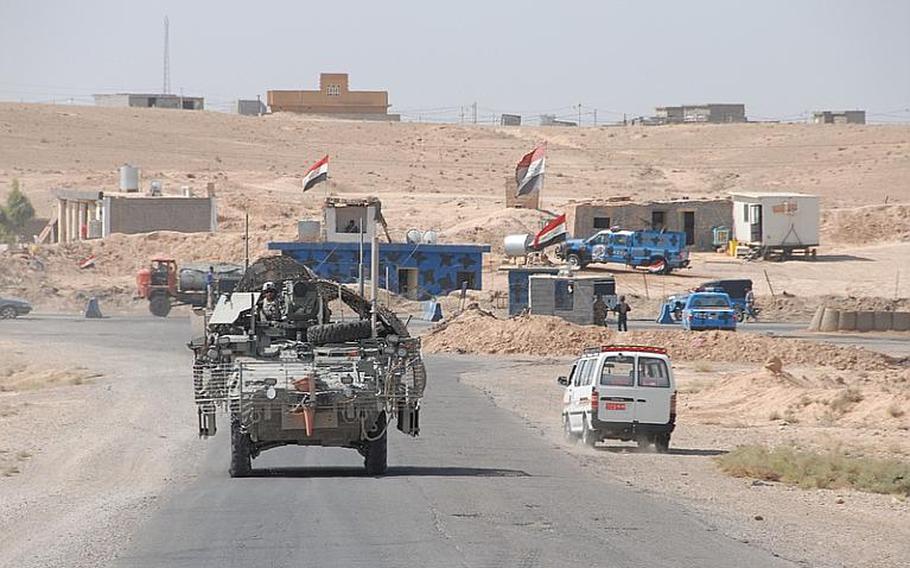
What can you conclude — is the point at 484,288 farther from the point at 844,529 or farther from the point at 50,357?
the point at 844,529

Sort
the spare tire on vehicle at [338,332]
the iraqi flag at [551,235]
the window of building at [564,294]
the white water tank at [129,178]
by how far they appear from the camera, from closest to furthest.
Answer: the spare tire on vehicle at [338,332] → the window of building at [564,294] → the iraqi flag at [551,235] → the white water tank at [129,178]

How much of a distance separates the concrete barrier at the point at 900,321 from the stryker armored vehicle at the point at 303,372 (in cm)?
4351

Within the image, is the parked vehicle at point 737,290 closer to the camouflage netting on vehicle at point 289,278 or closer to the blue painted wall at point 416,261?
the blue painted wall at point 416,261

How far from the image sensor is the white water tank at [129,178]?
303ft

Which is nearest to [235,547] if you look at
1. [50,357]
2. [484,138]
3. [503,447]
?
[503,447]

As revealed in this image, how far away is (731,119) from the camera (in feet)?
539

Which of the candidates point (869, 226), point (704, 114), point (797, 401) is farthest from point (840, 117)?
point (797, 401)

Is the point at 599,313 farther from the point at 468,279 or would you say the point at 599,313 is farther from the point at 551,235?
the point at 468,279

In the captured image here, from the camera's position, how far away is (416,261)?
7019 centimetres

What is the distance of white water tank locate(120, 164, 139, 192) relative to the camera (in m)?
92.2

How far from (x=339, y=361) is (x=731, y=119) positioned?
148964 mm

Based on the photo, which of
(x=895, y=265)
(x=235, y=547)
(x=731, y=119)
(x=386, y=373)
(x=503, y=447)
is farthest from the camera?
(x=731, y=119)

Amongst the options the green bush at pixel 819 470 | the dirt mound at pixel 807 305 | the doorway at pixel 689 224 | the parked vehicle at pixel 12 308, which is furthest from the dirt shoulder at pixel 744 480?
the doorway at pixel 689 224

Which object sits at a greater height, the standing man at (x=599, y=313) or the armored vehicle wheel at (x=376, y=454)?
the standing man at (x=599, y=313)
